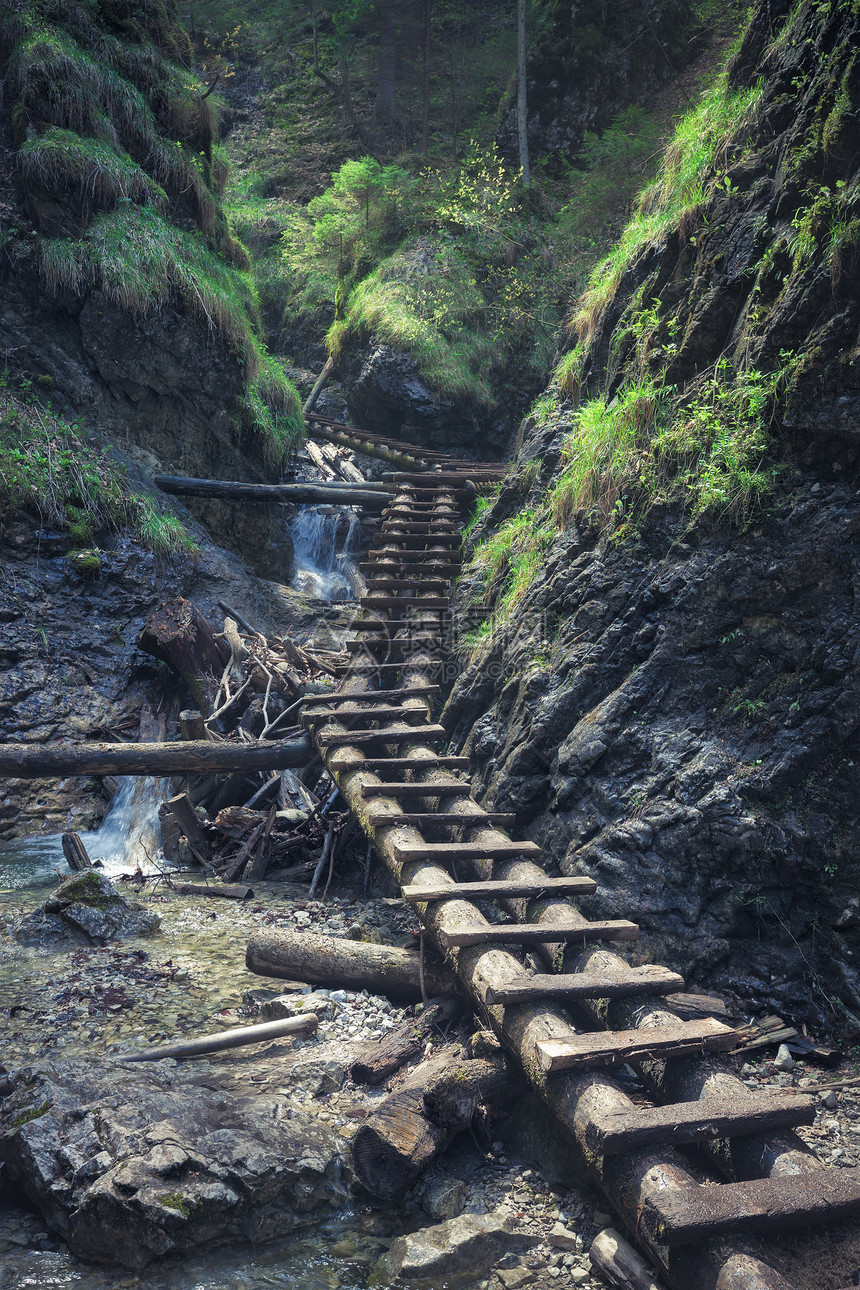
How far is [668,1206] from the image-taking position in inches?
101

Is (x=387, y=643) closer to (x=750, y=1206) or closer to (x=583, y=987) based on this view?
(x=583, y=987)

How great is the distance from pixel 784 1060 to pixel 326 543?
11.7 meters

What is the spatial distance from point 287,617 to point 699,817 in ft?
27.1

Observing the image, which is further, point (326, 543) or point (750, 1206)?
point (326, 543)

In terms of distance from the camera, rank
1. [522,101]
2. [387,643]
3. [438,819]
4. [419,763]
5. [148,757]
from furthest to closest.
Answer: [522,101] → [387,643] → [148,757] → [419,763] → [438,819]

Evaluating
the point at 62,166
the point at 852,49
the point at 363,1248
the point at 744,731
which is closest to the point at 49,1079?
the point at 363,1248

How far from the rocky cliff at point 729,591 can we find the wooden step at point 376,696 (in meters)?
1.24

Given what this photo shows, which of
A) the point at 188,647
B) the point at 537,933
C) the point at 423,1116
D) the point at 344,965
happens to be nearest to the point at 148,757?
the point at 188,647

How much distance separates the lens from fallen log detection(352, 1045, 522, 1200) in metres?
3.27

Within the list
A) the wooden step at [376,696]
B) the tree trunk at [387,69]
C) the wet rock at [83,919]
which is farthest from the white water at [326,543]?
the tree trunk at [387,69]

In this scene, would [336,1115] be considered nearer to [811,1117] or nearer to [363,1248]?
[363,1248]

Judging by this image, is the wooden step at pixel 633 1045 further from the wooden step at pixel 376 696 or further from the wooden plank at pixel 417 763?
the wooden step at pixel 376 696

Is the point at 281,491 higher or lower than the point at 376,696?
higher

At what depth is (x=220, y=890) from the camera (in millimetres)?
6809
